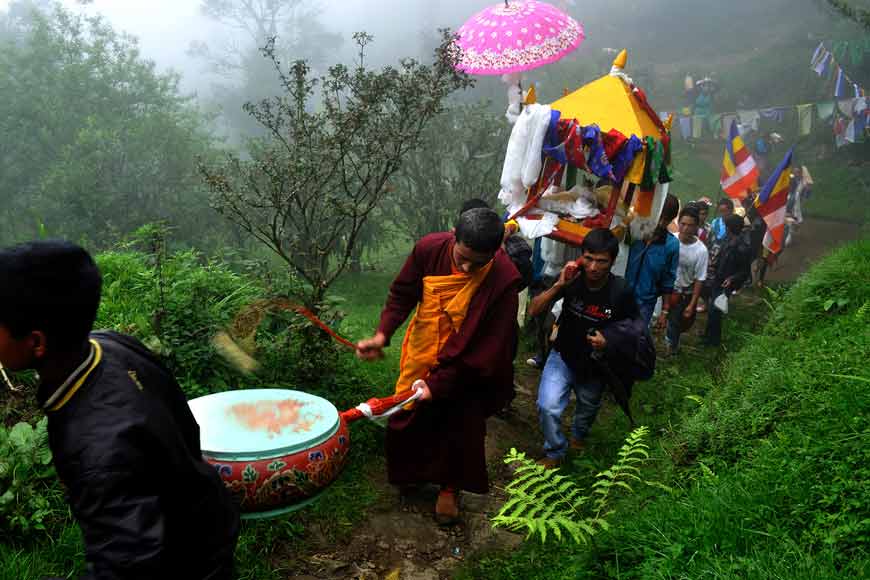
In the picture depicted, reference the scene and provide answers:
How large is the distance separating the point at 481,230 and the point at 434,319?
0.65 metres

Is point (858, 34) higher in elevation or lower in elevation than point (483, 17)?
lower

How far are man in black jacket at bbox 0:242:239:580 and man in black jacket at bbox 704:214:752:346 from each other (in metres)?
6.73

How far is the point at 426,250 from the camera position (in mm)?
3506

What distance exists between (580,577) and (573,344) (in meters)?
1.81

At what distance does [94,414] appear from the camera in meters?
1.39

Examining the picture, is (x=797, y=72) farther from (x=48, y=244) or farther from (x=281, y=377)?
(x=48, y=244)

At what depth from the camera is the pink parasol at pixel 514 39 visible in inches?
234

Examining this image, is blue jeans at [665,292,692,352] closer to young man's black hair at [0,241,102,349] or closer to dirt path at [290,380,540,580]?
dirt path at [290,380,540,580]

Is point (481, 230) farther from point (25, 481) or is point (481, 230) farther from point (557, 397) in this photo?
point (25, 481)

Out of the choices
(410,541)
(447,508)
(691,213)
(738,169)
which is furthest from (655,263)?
(738,169)

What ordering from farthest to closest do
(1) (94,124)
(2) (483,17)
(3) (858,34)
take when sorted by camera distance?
(3) (858,34) < (1) (94,124) < (2) (483,17)

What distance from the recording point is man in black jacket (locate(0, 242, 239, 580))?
4.27ft

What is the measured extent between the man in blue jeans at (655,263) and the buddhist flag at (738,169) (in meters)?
4.40

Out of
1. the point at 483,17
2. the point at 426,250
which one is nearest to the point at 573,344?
the point at 426,250
